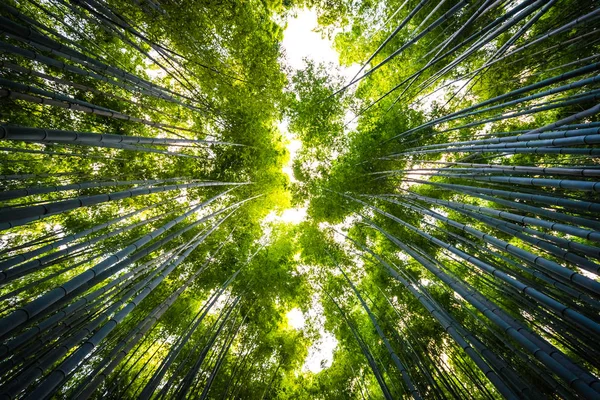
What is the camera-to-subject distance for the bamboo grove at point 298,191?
2.70m

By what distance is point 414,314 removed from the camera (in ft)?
17.3

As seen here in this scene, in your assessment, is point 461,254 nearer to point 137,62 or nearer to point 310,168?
point 310,168

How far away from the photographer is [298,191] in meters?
6.89

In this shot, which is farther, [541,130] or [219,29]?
[219,29]

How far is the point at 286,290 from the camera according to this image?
6.20 m

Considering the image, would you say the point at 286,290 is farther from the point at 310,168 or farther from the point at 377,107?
the point at 377,107

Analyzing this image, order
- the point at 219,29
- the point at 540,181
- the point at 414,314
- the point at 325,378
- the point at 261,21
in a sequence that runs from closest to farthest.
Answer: the point at 540,181
the point at 219,29
the point at 261,21
the point at 414,314
the point at 325,378

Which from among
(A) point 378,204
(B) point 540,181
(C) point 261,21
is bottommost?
(A) point 378,204

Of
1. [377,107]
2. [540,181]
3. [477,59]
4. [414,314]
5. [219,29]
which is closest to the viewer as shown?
[540,181]

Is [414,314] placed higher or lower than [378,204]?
lower

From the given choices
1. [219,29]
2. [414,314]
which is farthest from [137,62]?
[414,314]

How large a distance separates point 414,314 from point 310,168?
4176mm

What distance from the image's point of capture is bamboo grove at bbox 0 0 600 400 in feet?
8.86

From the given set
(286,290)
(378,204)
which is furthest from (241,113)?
(286,290)
